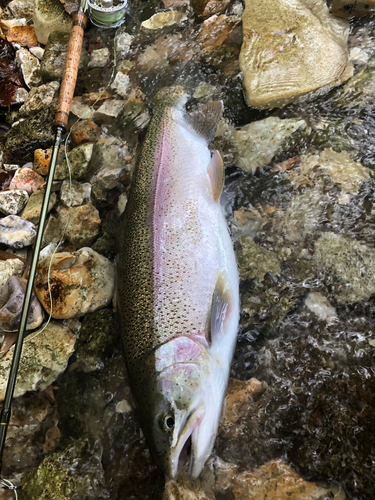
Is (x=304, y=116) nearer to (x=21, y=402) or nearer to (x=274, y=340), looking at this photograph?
(x=274, y=340)

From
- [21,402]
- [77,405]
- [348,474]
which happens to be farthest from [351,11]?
[21,402]

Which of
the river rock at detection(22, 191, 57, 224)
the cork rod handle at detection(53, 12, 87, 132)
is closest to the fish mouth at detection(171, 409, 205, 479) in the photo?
the river rock at detection(22, 191, 57, 224)

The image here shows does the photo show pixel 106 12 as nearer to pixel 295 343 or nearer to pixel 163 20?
pixel 163 20

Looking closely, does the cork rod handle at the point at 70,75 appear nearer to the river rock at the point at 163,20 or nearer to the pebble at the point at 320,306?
the river rock at the point at 163,20

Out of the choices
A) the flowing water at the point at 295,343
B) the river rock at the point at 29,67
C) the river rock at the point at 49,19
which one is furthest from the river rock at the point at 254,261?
the river rock at the point at 49,19

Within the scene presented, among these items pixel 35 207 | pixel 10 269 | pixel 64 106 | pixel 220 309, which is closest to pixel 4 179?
pixel 35 207

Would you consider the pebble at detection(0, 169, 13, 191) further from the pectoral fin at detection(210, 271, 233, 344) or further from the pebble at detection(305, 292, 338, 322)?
the pebble at detection(305, 292, 338, 322)

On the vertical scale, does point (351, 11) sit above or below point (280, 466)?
above
